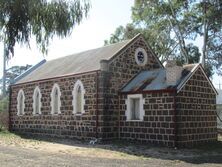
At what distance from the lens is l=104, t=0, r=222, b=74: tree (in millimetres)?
36156

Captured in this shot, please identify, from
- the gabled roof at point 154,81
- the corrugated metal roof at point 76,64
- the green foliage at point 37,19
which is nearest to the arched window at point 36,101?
the corrugated metal roof at point 76,64

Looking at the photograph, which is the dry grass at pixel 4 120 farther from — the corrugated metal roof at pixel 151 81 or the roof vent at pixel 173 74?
the roof vent at pixel 173 74

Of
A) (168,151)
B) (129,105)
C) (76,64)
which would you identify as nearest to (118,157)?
(168,151)

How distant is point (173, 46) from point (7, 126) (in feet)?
57.5

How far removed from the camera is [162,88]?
21703mm

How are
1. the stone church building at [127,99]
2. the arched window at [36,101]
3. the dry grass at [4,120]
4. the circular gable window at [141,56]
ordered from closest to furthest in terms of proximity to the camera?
1. the stone church building at [127,99]
2. the circular gable window at [141,56]
3. the arched window at [36,101]
4. the dry grass at [4,120]

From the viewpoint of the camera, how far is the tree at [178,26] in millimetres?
36156

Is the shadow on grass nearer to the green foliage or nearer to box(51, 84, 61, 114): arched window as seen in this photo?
box(51, 84, 61, 114): arched window

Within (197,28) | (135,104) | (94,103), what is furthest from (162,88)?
(197,28)

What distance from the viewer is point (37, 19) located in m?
7.38

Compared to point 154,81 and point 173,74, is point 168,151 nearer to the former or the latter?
point 173,74

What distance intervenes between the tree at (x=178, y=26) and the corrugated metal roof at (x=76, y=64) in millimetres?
10081

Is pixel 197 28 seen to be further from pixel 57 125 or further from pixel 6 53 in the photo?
pixel 6 53

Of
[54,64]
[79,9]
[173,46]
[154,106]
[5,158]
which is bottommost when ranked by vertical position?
[5,158]
